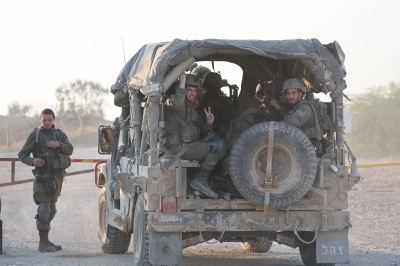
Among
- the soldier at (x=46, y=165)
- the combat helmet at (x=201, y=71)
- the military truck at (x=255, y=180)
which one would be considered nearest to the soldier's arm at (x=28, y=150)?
the soldier at (x=46, y=165)

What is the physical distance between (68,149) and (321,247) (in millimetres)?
4291

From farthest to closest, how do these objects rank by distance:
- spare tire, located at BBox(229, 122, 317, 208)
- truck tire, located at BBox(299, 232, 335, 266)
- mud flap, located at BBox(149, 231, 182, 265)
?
1. truck tire, located at BBox(299, 232, 335, 266)
2. mud flap, located at BBox(149, 231, 182, 265)
3. spare tire, located at BBox(229, 122, 317, 208)

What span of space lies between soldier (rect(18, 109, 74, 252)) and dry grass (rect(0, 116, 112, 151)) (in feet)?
67.0

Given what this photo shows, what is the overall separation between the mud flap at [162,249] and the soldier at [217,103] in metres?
2.24

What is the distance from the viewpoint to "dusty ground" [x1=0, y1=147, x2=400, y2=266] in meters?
10.7

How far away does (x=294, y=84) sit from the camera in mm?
9430

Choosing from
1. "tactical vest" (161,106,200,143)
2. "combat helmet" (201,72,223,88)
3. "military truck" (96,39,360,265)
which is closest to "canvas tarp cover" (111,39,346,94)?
"military truck" (96,39,360,265)

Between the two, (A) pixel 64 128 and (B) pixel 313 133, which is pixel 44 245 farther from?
(A) pixel 64 128

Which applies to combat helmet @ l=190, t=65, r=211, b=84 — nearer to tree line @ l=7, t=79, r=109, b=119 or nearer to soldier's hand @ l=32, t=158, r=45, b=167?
soldier's hand @ l=32, t=158, r=45, b=167

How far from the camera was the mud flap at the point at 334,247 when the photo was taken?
8.98 meters

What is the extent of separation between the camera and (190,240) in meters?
9.02

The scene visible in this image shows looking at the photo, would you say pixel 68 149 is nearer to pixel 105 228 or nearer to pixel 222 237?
pixel 105 228

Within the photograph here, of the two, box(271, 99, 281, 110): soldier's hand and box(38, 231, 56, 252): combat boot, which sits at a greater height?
box(271, 99, 281, 110): soldier's hand

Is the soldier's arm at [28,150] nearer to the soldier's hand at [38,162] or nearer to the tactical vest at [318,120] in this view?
the soldier's hand at [38,162]
